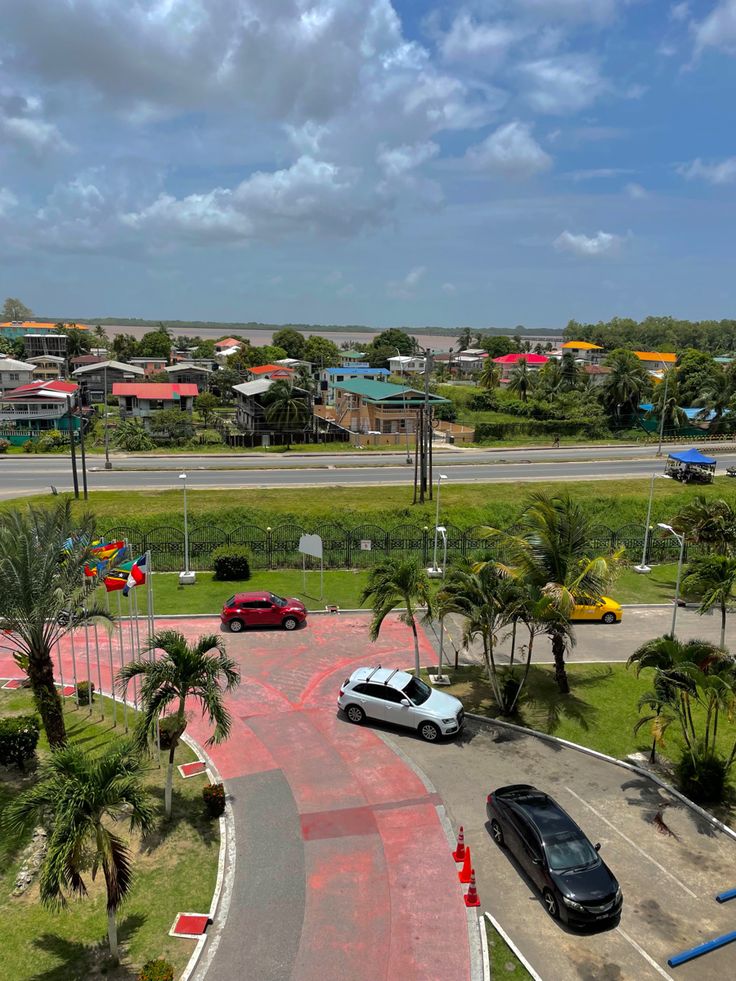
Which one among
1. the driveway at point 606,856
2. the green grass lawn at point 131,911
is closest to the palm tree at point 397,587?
the driveway at point 606,856

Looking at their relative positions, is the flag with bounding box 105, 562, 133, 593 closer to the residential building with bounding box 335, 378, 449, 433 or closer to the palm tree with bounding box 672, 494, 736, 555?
the palm tree with bounding box 672, 494, 736, 555

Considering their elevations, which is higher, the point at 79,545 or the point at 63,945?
the point at 79,545

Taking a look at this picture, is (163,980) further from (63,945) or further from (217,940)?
(63,945)

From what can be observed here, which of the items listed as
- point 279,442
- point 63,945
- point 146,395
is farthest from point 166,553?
point 146,395

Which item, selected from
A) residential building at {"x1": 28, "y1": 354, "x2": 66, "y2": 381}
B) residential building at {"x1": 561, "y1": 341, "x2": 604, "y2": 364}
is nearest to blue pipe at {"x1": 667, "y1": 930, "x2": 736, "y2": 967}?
residential building at {"x1": 28, "y1": 354, "x2": 66, "y2": 381}

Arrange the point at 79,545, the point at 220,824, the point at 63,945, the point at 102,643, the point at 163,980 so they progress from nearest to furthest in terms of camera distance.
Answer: the point at 163,980
the point at 63,945
the point at 220,824
the point at 79,545
the point at 102,643
